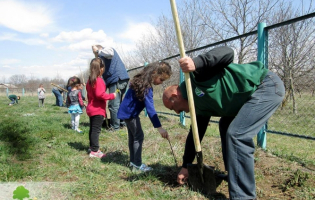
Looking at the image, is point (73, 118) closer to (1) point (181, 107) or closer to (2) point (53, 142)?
(2) point (53, 142)

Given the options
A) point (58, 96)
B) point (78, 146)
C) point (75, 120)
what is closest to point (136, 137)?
point (78, 146)

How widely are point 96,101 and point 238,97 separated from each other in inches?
99.4

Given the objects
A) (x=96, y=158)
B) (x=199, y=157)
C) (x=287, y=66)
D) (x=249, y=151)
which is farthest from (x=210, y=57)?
(x=287, y=66)

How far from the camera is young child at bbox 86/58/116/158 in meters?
3.85

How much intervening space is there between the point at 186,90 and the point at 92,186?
1.41 m

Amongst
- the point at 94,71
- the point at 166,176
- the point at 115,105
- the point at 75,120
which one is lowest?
the point at 166,176

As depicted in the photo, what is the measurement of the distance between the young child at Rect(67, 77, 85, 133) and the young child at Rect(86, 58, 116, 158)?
1929 mm

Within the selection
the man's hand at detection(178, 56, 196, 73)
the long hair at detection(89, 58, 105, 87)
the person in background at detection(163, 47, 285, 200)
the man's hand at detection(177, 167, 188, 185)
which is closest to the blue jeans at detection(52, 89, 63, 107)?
the long hair at detection(89, 58, 105, 87)

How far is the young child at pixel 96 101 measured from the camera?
385 centimetres

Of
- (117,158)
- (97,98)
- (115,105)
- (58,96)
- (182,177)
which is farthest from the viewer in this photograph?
(58,96)

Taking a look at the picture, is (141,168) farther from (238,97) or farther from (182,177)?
(238,97)

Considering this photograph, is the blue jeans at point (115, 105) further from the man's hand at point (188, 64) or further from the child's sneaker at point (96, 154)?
the man's hand at point (188, 64)

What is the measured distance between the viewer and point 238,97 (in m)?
2.03

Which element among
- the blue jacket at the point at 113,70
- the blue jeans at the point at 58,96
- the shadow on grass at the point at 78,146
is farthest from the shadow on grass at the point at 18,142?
the blue jeans at the point at 58,96
